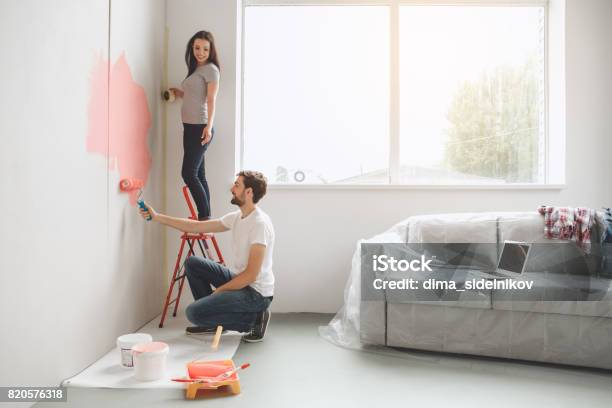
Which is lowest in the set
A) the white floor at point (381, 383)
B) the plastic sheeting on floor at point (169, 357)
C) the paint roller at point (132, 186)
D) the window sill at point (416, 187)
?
the white floor at point (381, 383)

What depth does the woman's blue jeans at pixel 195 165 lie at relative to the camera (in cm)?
293

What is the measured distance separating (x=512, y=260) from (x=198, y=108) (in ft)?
7.05

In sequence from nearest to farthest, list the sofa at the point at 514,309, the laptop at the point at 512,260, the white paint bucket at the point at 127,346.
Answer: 1. the white paint bucket at the point at 127,346
2. the sofa at the point at 514,309
3. the laptop at the point at 512,260

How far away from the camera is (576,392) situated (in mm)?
1963

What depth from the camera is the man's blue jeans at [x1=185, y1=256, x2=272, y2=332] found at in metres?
2.52

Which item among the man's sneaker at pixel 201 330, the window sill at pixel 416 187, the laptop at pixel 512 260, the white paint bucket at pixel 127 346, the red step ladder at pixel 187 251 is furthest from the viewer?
the window sill at pixel 416 187

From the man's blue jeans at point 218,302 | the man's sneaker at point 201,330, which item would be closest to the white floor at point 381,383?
the man's blue jeans at point 218,302

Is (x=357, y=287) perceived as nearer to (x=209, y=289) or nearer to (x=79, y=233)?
(x=209, y=289)

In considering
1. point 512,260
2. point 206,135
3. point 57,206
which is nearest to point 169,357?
point 57,206

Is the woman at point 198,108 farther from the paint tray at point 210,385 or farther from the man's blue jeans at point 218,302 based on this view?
the paint tray at point 210,385

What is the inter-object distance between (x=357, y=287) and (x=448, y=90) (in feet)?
6.07

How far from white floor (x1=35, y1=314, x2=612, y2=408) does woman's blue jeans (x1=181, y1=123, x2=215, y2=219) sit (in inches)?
37.7

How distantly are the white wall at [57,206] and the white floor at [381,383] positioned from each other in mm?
316

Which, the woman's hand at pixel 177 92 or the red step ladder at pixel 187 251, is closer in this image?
the red step ladder at pixel 187 251
